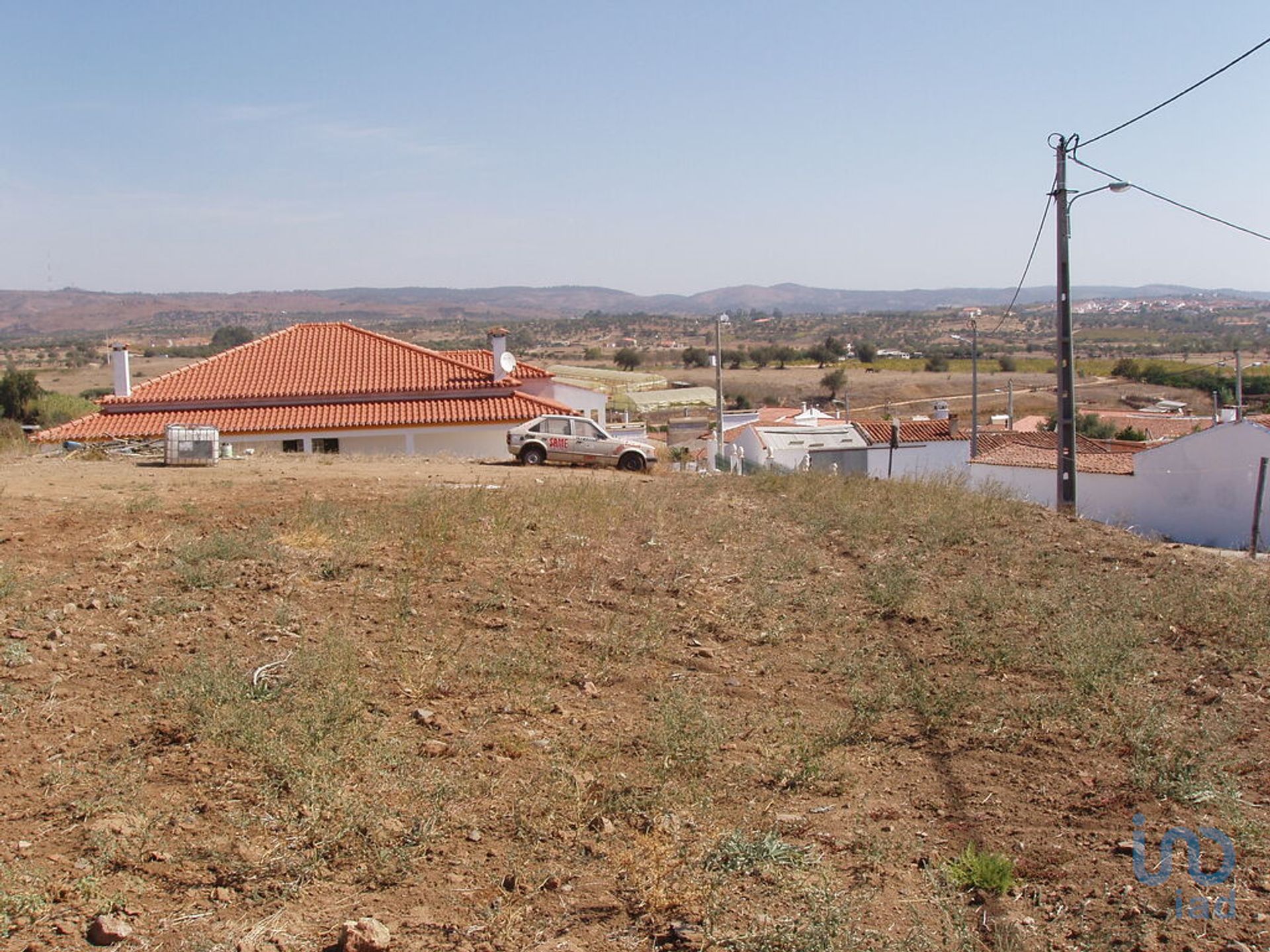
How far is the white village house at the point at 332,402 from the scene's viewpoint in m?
31.9

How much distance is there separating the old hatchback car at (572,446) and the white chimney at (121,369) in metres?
16.9

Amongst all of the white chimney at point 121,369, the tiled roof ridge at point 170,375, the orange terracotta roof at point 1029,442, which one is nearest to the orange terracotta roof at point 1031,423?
the orange terracotta roof at point 1029,442

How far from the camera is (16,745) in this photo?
6426 millimetres

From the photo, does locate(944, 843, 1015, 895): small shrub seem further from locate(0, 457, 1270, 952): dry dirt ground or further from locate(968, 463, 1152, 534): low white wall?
locate(968, 463, 1152, 534): low white wall

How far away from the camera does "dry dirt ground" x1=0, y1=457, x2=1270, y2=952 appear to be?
4926 mm

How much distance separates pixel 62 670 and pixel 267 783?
252 centimetres

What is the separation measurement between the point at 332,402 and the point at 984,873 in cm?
3073

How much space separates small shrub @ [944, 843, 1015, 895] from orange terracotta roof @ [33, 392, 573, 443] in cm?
2768

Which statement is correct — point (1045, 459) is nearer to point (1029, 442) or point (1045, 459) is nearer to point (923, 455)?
point (1029, 442)

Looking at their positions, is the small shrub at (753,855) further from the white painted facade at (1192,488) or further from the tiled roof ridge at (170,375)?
the tiled roof ridge at (170,375)

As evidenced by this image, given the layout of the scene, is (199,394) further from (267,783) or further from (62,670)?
(267,783)

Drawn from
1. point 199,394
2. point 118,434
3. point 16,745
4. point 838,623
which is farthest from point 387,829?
point 199,394

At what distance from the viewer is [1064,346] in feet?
55.7

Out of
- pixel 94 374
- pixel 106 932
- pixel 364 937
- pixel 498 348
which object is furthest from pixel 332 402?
pixel 94 374
